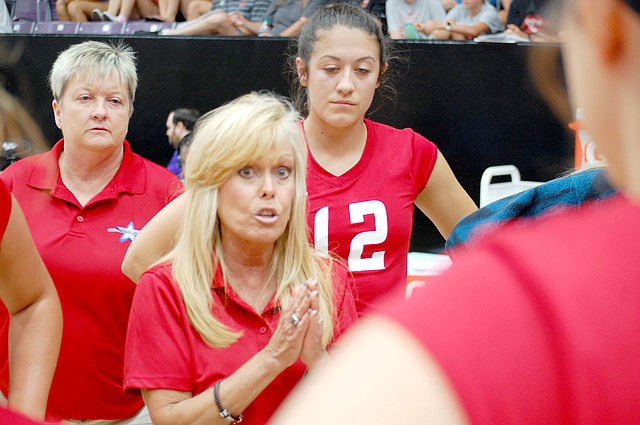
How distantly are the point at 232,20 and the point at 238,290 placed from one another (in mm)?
5757

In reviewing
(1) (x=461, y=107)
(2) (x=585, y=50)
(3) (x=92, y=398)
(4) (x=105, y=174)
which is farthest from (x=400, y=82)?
(2) (x=585, y=50)

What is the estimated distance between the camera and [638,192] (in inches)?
21.5

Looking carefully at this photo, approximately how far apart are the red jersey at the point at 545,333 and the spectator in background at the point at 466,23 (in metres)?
6.53

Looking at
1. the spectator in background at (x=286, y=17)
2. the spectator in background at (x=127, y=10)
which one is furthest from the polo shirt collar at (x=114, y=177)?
the spectator in background at (x=127, y=10)

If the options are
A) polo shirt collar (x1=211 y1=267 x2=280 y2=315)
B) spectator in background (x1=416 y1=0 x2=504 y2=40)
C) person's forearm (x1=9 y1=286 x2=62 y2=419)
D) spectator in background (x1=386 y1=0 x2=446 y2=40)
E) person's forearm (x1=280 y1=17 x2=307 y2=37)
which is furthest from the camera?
person's forearm (x1=280 y1=17 x2=307 y2=37)

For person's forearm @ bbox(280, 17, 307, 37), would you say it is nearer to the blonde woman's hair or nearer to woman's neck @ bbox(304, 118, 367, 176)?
woman's neck @ bbox(304, 118, 367, 176)

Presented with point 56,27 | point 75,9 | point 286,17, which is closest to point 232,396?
point 286,17

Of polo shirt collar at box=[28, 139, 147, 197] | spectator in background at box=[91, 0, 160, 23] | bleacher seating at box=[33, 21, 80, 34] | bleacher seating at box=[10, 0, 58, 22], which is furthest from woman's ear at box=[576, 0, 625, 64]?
bleacher seating at box=[10, 0, 58, 22]

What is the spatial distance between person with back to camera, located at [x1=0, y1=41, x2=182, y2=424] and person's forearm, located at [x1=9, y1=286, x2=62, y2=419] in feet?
2.53

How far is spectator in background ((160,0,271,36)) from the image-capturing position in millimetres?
7832

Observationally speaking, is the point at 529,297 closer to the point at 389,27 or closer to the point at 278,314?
the point at 278,314

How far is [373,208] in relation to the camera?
2.97 m

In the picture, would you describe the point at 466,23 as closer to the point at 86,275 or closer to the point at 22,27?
the point at 22,27

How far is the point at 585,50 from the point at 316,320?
5.51 feet
